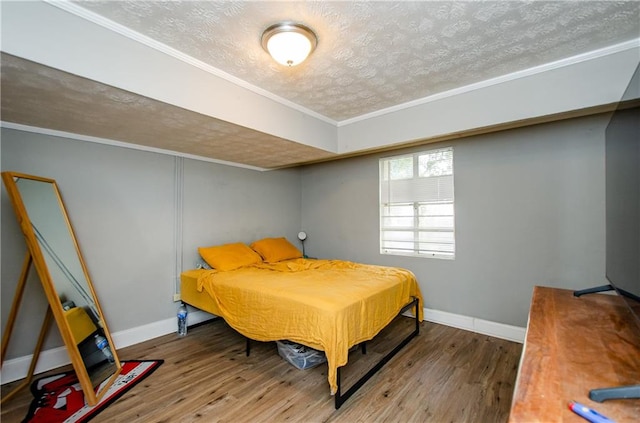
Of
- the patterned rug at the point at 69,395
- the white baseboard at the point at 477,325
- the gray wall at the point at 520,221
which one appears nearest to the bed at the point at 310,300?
the white baseboard at the point at 477,325

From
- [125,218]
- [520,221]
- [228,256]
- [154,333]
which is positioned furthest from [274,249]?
[520,221]

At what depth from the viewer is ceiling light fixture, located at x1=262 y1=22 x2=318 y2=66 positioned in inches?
67.9

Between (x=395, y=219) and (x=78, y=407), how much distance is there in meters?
3.53

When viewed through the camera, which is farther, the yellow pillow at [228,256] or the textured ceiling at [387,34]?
the yellow pillow at [228,256]

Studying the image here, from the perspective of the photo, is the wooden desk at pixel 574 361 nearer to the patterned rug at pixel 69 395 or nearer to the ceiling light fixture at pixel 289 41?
the ceiling light fixture at pixel 289 41

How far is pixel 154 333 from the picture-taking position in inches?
124

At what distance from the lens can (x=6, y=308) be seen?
235cm

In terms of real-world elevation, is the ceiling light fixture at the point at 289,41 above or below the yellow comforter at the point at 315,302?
above

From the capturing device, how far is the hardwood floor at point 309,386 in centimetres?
191

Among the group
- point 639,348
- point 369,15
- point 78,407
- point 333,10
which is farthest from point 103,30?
point 639,348

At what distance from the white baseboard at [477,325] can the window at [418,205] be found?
2.28 ft

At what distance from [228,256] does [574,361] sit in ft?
10.5

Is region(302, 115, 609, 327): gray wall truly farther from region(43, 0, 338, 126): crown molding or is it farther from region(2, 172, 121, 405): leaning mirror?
region(2, 172, 121, 405): leaning mirror

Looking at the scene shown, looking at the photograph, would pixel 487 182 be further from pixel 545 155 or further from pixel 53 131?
pixel 53 131
